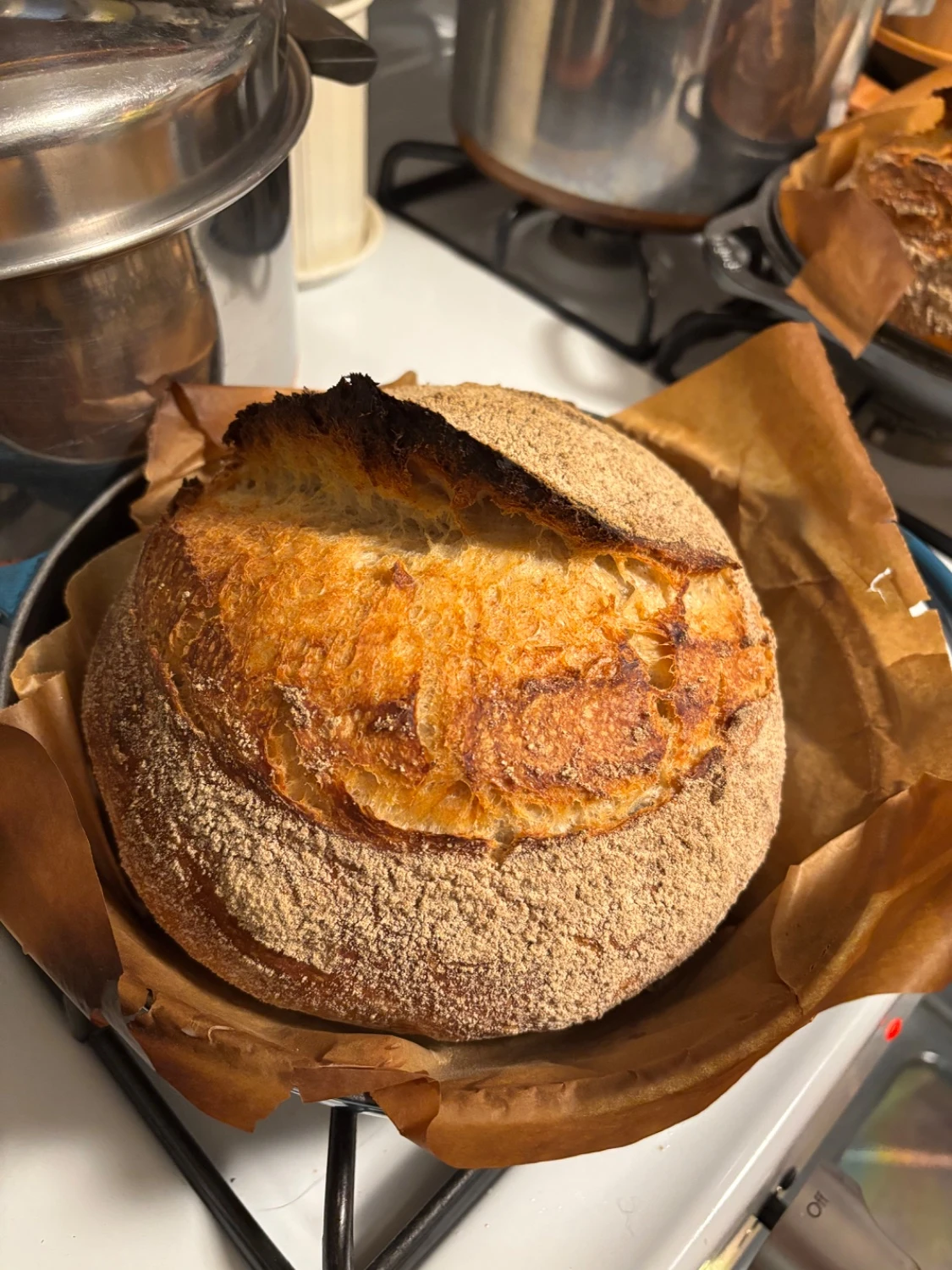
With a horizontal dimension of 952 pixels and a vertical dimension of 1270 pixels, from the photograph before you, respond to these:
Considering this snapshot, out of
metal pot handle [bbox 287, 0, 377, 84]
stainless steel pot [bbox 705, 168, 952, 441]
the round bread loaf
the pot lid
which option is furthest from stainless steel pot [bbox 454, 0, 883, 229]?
the round bread loaf

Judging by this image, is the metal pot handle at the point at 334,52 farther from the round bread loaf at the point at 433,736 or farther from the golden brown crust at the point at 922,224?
the golden brown crust at the point at 922,224

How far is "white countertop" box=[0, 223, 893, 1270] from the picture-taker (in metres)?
0.50

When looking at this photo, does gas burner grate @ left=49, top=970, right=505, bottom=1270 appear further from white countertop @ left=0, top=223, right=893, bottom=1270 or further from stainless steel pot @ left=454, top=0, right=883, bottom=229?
stainless steel pot @ left=454, top=0, right=883, bottom=229

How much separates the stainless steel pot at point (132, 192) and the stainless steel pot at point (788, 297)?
0.39m

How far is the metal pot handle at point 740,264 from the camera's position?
34.8 inches

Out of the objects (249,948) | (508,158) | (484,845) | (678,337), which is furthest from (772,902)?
(508,158)

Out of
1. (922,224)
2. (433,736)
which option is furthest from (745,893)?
(922,224)

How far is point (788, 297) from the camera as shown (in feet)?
2.88

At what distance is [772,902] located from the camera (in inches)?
22.3

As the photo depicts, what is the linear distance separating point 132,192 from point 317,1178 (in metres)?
0.57

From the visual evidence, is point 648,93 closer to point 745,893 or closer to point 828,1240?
point 745,893

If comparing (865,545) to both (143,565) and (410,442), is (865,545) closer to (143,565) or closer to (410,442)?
(410,442)

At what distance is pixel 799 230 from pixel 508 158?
0.33 metres

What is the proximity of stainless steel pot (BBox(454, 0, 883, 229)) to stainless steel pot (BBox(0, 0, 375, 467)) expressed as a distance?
310 millimetres
